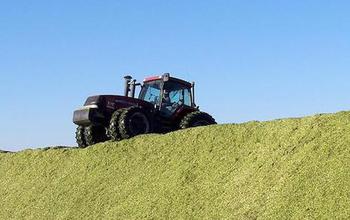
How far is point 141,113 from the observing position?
17.1 metres

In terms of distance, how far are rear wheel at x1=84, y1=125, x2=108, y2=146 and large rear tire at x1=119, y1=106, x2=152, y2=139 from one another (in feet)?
6.21

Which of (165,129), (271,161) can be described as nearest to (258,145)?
(271,161)

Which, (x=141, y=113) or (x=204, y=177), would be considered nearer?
(x=204, y=177)

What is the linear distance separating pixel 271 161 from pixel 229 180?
0.90 meters

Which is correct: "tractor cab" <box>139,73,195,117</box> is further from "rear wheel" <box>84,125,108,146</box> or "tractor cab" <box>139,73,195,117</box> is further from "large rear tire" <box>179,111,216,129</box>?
"rear wheel" <box>84,125,108,146</box>

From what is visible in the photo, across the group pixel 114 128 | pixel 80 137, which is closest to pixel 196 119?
pixel 114 128

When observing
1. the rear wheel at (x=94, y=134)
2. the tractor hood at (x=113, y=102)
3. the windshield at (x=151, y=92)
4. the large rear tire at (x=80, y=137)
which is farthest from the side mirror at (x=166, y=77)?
the large rear tire at (x=80, y=137)

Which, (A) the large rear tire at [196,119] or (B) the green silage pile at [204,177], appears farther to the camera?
(A) the large rear tire at [196,119]

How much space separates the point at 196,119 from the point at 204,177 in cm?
576

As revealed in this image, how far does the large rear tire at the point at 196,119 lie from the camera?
17.9 metres

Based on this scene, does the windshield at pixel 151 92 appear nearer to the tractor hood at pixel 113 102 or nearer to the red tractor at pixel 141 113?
the red tractor at pixel 141 113

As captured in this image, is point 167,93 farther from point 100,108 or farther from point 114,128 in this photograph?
point 114,128

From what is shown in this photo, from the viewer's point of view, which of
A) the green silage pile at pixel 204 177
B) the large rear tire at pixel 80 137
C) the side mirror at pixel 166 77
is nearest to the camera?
the green silage pile at pixel 204 177

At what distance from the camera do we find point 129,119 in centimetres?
1664
